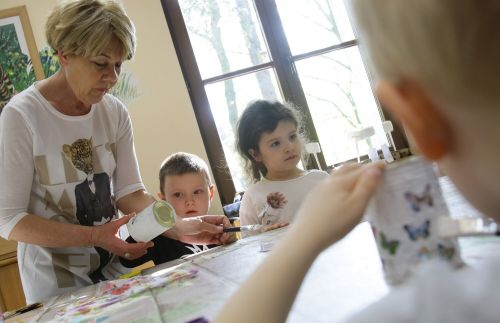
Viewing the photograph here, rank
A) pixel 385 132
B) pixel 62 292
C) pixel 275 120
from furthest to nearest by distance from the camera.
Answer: pixel 385 132, pixel 275 120, pixel 62 292

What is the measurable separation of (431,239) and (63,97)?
119 centimetres

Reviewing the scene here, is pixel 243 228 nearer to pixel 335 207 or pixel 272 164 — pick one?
pixel 272 164

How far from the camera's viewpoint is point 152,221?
117 cm

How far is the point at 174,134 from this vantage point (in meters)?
3.28

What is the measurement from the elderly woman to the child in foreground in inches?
18.0

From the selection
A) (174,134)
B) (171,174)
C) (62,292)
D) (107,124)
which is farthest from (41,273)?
(174,134)

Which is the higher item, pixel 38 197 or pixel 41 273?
pixel 38 197

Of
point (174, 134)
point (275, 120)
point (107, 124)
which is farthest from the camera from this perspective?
point (174, 134)

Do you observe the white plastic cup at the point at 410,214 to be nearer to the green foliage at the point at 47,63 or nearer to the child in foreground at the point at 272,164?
the child in foreground at the point at 272,164

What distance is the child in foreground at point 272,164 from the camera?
1.83 meters

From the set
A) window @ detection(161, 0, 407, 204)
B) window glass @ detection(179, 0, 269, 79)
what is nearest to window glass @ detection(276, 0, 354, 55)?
window @ detection(161, 0, 407, 204)

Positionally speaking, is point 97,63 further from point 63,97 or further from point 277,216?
point 277,216

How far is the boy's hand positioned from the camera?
1422mm

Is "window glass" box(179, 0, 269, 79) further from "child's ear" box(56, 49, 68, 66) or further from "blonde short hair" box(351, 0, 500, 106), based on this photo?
"blonde short hair" box(351, 0, 500, 106)
